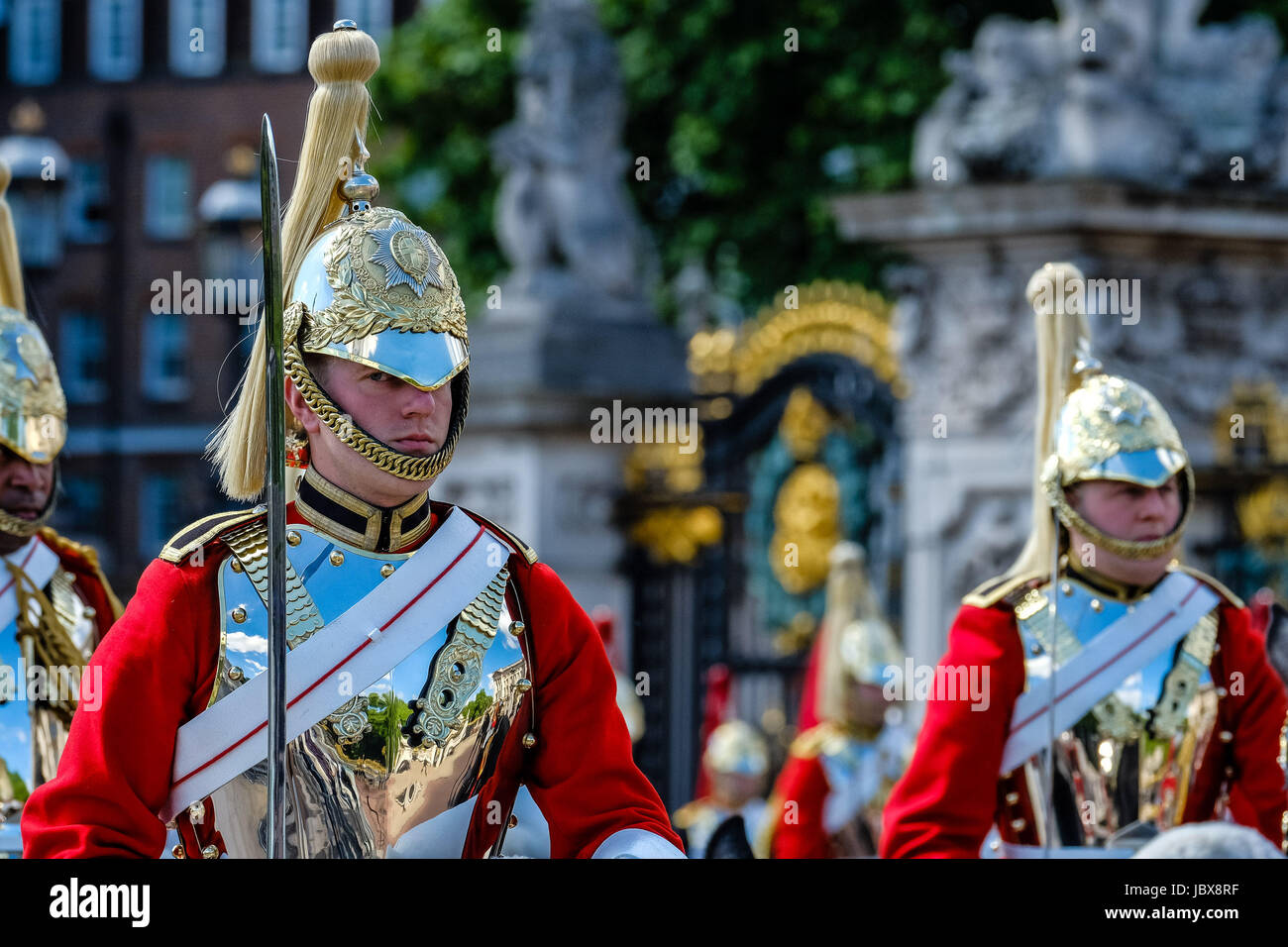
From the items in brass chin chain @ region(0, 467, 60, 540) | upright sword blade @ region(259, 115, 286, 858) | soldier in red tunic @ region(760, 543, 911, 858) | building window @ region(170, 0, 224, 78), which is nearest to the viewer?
upright sword blade @ region(259, 115, 286, 858)

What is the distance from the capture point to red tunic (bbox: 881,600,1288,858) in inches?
221

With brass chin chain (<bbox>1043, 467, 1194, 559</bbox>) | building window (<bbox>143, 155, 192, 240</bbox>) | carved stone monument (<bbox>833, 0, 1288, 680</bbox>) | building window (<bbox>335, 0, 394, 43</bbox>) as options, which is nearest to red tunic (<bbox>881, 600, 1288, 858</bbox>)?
brass chin chain (<bbox>1043, 467, 1194, 559</bbox>)

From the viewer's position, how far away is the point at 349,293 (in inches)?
171

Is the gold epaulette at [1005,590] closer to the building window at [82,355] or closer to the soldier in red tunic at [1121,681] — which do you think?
the soldier in red tunic at [1121,681]

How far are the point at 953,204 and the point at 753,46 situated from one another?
9.23m

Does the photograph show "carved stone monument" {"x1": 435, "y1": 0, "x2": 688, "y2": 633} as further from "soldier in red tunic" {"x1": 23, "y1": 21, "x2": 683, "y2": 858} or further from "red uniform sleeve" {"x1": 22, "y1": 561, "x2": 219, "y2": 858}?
"red uniform sleeve" {"x1": 22, "y1": 561, "x2": 219, "y2": 858}

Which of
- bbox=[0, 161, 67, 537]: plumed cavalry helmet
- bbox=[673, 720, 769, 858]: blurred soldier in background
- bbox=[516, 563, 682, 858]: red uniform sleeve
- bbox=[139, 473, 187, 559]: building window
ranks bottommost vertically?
bbox=[139, 473, 187, 559]: building window

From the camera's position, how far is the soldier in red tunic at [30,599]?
6.02 m

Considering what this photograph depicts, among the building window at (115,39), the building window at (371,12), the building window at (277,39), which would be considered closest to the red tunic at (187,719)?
the building window at (371,12)

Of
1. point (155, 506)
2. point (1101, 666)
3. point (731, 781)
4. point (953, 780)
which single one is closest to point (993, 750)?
point (953, 780)

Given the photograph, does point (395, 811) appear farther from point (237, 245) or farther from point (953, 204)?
point (237, 245)

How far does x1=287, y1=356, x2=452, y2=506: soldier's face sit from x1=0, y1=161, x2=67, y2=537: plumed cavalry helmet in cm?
184

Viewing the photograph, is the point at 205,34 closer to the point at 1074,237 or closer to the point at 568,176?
the point at 568,176
